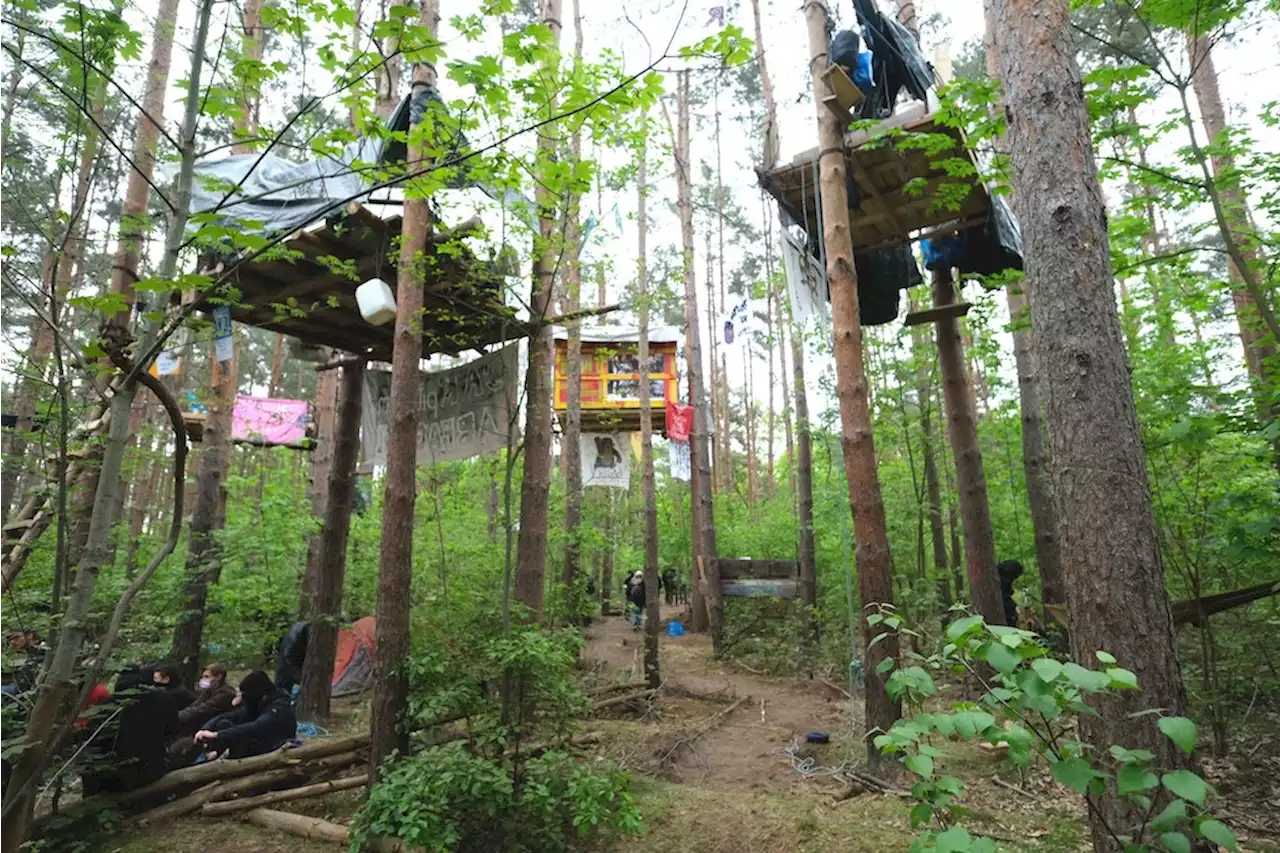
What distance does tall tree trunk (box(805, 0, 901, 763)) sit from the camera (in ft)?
16.1

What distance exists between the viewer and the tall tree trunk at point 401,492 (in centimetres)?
445

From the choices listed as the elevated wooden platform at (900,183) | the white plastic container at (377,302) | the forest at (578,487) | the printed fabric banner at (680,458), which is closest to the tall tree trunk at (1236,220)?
the forest at (578,487)

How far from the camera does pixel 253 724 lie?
5402 mm

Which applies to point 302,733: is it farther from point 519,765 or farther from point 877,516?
point 877,516

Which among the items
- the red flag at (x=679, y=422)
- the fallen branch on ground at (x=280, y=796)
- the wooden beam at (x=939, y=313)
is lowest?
the fallen branch on ground at (x=280, y=796)

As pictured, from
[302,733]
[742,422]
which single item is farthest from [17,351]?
[742,422]

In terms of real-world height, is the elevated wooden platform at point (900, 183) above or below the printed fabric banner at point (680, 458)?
above

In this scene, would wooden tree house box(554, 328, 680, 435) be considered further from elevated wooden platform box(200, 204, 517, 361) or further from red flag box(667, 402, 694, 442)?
elevated wooden platform box(200, 204, 517, 361)

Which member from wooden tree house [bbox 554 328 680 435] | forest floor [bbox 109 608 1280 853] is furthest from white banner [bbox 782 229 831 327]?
wooden tree house [bbox 554 328 680 435]

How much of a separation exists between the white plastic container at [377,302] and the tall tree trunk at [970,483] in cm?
531

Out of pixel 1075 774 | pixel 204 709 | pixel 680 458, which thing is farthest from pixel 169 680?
pixel 680 458

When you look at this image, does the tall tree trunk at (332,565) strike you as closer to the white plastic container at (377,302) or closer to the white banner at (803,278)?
the white plastic container at (377,302)

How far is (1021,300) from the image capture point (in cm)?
884

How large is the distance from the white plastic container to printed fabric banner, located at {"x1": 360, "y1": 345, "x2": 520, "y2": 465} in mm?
1485
